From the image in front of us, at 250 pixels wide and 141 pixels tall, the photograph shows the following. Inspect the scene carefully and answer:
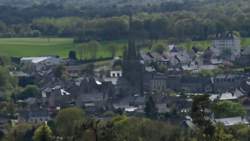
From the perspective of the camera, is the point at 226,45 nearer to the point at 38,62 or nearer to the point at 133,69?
the point at 38,62

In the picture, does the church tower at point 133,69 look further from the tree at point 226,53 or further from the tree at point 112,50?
the tree at point 226,53

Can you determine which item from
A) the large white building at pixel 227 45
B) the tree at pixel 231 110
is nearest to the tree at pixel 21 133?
the tree at pixel 231 110

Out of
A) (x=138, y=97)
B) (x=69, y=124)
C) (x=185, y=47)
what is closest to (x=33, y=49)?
(x=185, y=47)

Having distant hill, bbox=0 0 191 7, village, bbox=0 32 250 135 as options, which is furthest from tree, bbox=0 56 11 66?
distant hill, bbox=0 0 191 7

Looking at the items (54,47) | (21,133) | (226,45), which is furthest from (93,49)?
(21,133)

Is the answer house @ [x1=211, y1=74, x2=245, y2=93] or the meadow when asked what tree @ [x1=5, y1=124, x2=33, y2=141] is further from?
the meadow

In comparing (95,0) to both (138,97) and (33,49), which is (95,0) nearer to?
(33,49)
